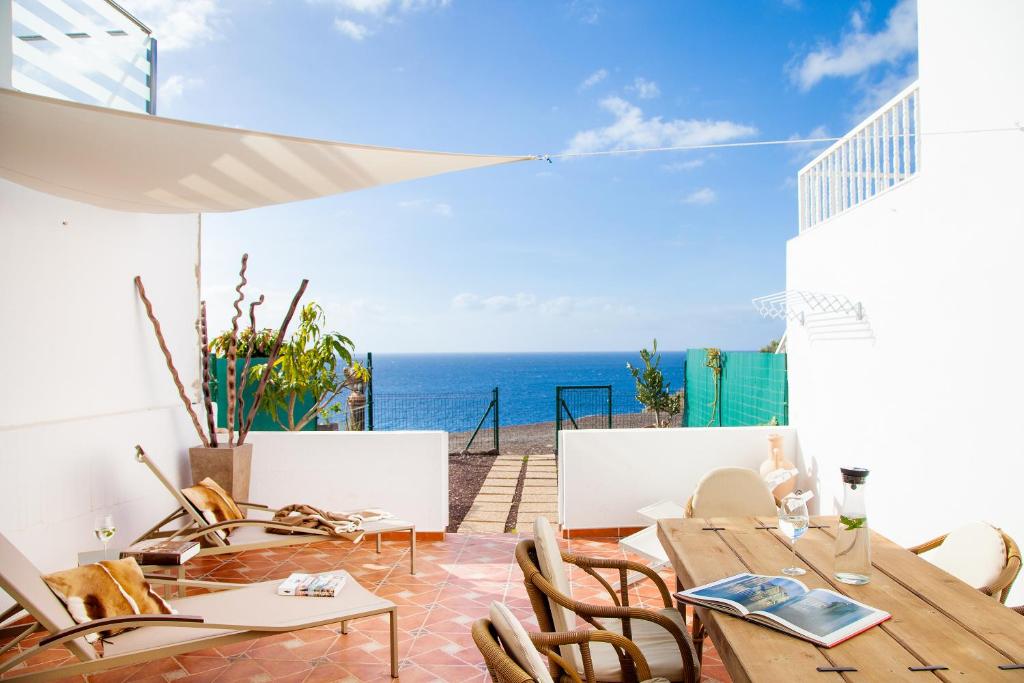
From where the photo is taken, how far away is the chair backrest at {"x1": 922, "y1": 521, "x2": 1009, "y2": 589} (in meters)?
2.43

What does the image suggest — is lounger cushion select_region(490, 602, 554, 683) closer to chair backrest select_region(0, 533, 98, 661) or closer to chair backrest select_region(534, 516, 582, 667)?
chair backrest select_region(534, 516, 582, 667)

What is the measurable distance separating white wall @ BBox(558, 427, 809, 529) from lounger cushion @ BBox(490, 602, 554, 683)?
4083 mm

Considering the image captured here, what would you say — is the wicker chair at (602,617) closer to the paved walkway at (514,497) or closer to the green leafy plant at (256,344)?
the paved walkway at (514,497)

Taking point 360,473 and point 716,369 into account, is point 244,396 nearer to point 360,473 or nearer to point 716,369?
point 360,473

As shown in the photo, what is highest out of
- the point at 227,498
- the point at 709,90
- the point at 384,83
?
the point at 709,90

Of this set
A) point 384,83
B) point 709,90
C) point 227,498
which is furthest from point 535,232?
point 227,498

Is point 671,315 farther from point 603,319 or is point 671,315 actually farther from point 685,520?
point 685,520

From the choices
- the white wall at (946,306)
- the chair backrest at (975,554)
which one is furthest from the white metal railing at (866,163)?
the chair backrest at (975,554)

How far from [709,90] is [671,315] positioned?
13.2 metres

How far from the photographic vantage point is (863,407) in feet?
16.1

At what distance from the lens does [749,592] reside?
213 cm

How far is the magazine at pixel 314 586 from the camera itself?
333cm

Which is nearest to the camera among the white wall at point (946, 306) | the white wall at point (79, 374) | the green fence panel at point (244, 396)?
the white wall at point (946, 306)

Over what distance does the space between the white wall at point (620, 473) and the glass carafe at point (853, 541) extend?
10.8 ft
